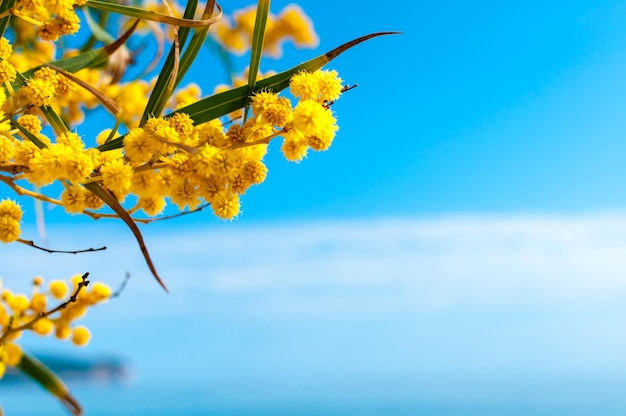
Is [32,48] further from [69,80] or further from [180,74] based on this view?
[180,74]

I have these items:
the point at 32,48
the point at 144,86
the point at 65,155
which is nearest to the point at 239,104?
the point at 65,155

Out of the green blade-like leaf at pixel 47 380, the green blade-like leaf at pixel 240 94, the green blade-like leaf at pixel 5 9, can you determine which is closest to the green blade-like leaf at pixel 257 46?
the green blade-like leaf at pixel 240 94

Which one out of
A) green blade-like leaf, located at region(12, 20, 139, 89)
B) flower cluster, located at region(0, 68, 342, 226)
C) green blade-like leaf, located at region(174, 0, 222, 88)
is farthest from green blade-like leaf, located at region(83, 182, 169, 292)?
green blade-like leaf, located at region(12, 20, 139, 89)

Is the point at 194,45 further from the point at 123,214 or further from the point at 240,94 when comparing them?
the point at 123,214

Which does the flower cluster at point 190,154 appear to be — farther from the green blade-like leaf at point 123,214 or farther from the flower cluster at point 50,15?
the flower cluster at point 50,15

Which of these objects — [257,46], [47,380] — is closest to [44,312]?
[47,380]

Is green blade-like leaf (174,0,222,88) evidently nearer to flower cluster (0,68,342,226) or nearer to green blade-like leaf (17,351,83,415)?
flower cluster (0,68,342,226)
